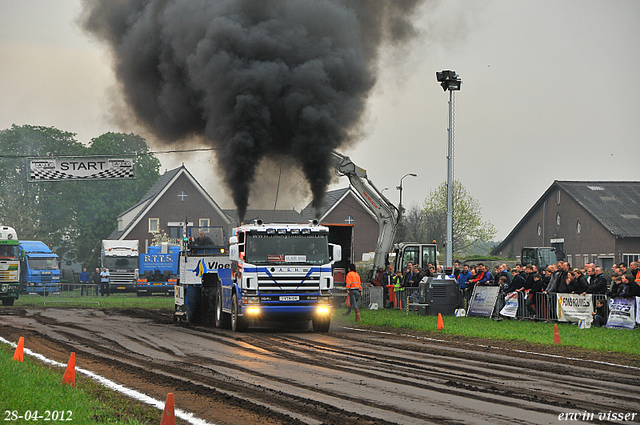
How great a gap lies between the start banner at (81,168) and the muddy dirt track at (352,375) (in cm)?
1260

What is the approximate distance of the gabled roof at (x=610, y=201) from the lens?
5556 cm

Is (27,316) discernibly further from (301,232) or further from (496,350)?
(496,350)

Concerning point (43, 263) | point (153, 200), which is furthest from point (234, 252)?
point (153, 200)

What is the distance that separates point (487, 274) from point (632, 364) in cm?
1136

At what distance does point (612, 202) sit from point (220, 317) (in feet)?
150

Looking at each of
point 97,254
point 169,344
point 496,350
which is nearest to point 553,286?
point 496,350

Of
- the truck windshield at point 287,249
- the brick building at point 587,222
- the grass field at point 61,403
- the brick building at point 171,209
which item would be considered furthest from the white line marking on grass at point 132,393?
the brick building at point 171,209

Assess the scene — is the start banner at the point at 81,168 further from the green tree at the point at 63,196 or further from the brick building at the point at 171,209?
the green tree at the point at 63,196

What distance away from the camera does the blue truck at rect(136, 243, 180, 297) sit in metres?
48.5

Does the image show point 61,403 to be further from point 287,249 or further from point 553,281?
point 553,281

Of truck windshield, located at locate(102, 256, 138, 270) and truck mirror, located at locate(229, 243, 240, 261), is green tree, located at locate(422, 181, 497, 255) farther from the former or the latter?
truck mirror, located at locate(229, 243, 240, 261)

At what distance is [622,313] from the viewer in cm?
1866

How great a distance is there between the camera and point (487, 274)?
24016 mm

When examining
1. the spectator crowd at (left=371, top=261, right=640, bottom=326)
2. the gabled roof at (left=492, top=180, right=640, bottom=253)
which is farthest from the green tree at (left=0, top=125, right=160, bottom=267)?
the spectator crowd at (left=371, top=261, right=640, bottom=326)
